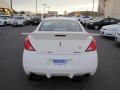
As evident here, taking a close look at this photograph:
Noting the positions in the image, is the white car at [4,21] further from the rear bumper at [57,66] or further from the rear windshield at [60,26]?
the rear bumper at [57,66]

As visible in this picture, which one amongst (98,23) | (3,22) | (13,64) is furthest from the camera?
(3,22)

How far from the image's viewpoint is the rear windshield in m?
5.52

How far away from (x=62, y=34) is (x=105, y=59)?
360 cm

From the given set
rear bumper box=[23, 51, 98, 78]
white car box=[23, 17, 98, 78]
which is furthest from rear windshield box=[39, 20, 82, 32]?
rear bumper box=[23, 51, 98, 78]

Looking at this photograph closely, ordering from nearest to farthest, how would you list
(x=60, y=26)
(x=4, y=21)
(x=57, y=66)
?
(x=57, y=66) → (x=60, y=26) → (x=4, y=21)

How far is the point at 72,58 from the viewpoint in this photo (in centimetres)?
435

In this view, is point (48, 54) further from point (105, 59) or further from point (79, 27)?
point (105, 59)

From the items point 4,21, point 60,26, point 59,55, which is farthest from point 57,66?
point 4,21

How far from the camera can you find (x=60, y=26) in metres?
5.69

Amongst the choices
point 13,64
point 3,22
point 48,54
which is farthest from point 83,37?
point 3,22

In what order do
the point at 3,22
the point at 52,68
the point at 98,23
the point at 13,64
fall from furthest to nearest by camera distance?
the point at 3,22, the point at 98,23, the point at 13,64, the point at 52,68

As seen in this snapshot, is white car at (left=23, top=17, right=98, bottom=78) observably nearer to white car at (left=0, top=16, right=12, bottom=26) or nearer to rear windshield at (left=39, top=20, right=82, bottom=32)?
rear windshield at (left=39, top=20, right=82, bottom=32)

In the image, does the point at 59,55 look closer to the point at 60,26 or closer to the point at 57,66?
the point at 57,66

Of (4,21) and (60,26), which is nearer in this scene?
(60,26)
